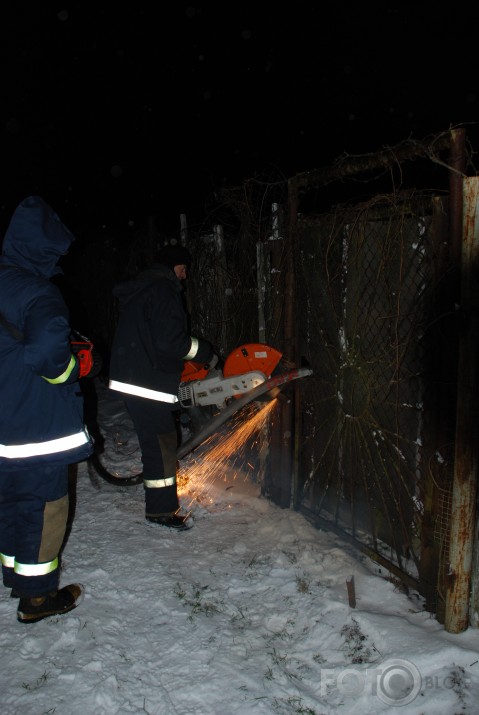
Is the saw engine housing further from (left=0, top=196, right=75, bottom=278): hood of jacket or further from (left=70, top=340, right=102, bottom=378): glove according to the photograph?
(left=0, top=196, right=75, bottom=278): hood of jacket

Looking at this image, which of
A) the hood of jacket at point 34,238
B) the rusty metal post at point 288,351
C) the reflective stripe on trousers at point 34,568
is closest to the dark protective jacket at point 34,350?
the hood of jacket at point 34,238

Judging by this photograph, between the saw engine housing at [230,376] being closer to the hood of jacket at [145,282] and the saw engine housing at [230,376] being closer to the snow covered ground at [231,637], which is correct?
the hood of jacket at [145,282]

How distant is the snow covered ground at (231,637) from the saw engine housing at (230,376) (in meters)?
0.94

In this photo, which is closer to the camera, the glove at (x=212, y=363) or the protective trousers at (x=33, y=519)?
the protective trousers at (x=33, y=519)

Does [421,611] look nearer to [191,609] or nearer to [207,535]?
[191,609]

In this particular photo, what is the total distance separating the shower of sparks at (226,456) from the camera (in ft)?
13.8

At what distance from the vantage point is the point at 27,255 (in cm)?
265

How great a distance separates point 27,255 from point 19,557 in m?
1.59

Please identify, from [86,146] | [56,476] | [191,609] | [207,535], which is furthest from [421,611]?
[86,146]

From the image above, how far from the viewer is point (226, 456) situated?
4.75 meters

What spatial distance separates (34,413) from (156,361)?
3.70ft

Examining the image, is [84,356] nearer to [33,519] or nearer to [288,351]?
[33,519]

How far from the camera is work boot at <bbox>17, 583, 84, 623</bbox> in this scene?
2.71 metres

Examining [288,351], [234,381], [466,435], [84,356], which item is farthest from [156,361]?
[466,435]
